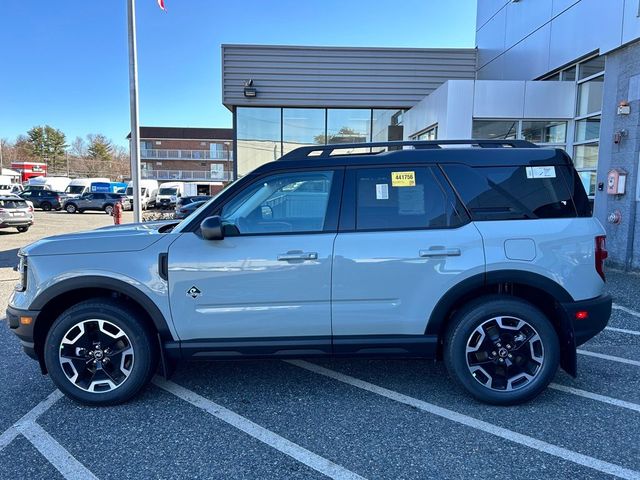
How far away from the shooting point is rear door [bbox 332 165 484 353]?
311 cm

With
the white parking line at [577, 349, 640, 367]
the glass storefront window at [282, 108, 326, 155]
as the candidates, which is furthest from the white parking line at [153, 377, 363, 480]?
the glass storefront window at [282, 108, 326, 155]

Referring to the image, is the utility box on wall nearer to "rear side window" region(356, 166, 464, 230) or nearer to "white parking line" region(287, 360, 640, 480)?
"rear side window" region(356, 166, 464, 230)

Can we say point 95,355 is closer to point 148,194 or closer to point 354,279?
point 354,279

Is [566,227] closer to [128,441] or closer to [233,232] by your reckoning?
[233,232]

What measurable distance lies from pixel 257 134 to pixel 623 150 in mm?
10073

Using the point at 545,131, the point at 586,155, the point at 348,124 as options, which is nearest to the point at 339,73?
the point at 348,124

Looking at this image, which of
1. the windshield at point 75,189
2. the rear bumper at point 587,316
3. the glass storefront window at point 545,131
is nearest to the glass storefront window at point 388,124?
the glass storefront window at point 545,131

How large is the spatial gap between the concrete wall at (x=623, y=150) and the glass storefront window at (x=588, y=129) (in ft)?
2.56

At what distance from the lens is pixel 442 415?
3.10m

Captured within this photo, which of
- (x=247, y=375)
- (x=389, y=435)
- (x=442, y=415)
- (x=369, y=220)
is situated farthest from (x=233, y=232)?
(x=442, y=415)

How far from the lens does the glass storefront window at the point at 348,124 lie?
14180 mm

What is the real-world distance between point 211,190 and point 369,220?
55913 millimetres

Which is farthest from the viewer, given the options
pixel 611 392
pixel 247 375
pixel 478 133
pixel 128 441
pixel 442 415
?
pixel 478 133

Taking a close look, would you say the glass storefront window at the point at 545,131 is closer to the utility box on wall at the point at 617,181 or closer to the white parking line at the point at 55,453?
the utility box on wall at the point at 617,181
